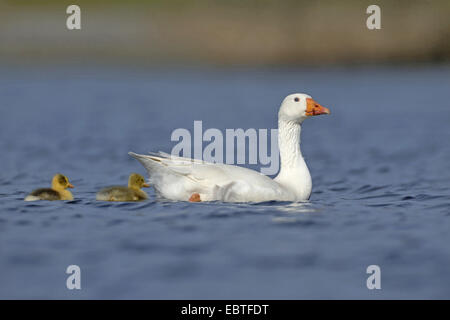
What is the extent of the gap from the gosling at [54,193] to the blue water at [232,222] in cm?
14

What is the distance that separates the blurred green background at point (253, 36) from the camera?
46594 mm

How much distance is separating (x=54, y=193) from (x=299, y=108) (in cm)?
420

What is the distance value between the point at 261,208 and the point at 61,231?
2.99m

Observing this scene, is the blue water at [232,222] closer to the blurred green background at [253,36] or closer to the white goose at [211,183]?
the white goose at [211,183]

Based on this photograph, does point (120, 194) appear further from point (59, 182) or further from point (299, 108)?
point (299, 108)

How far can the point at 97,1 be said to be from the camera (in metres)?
66.9

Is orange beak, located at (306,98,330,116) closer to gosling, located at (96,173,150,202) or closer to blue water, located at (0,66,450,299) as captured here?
blue water, located at (0,66,450,299)

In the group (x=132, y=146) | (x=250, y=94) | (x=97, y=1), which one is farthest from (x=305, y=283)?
(x=97, y=1)

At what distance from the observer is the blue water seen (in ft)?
27.0

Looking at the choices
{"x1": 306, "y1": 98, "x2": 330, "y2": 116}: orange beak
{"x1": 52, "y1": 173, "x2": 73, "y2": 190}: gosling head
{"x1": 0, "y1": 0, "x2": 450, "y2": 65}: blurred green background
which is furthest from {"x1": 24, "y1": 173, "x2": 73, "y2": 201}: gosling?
{"x1": 0, "y1": 0, "x2": 450, "y2": 65}: blurred green background

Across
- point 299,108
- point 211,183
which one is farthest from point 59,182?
point 299,108

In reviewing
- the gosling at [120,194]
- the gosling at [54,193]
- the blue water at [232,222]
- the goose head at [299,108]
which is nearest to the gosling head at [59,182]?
the gosling at [54,193]

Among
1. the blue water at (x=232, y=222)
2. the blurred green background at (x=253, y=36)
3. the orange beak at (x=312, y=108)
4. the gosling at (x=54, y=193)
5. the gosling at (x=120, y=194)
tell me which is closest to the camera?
the blue water at (x=232, y=222)

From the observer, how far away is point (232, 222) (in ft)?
35.2
